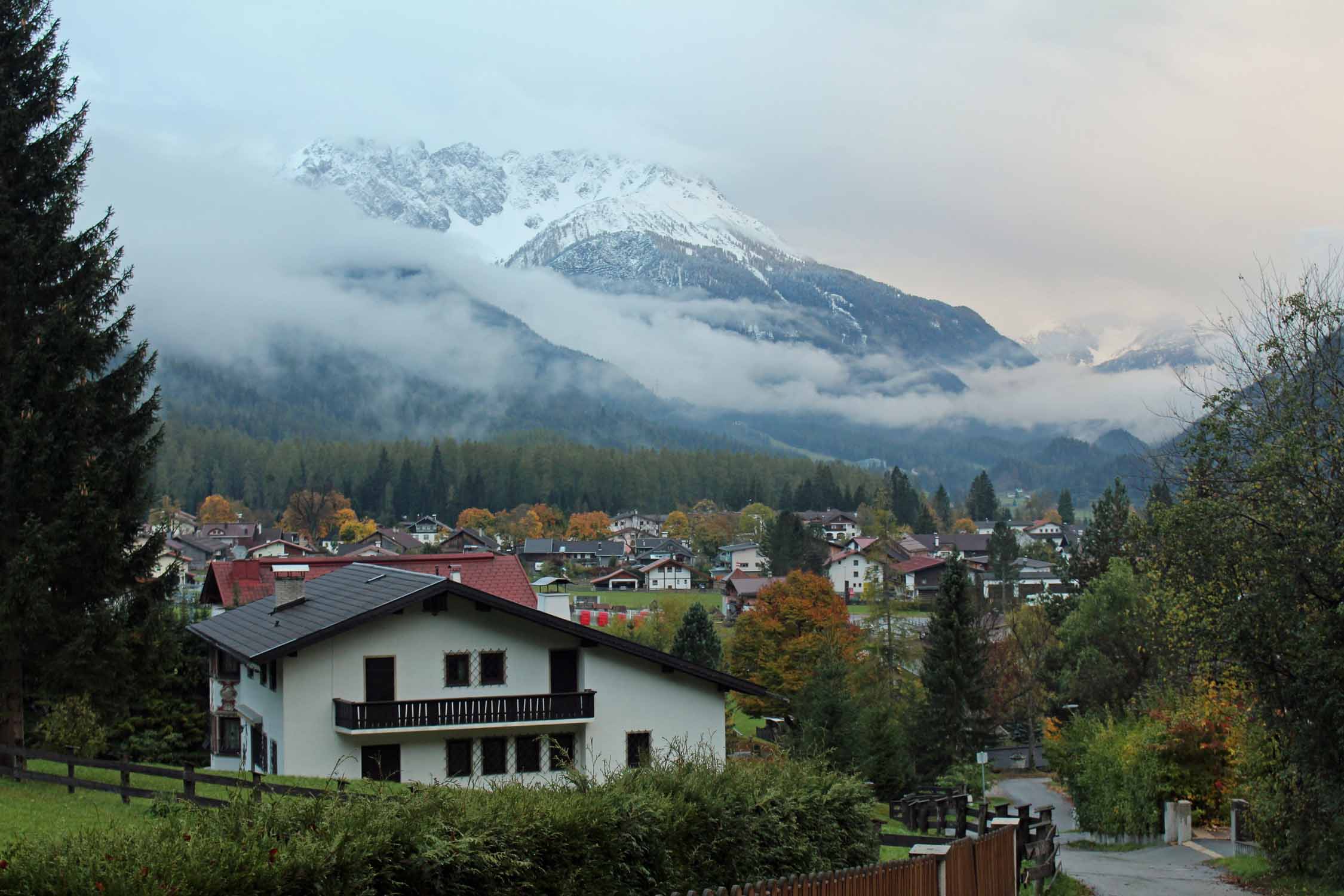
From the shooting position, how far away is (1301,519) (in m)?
19.1

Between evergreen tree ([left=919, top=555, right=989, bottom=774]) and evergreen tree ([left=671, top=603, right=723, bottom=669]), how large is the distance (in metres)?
14.6

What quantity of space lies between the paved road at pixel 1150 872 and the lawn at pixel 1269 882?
343 millimetres

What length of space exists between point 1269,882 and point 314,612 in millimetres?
22271

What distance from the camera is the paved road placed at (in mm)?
19688

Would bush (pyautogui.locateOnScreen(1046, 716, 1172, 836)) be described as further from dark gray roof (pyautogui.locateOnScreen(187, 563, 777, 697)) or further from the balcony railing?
the balcony railing

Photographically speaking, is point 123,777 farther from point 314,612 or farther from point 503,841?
point 503,841

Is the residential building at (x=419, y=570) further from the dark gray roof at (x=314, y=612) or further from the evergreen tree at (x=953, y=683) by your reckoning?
the evergreen tree at (x=953, y=683)

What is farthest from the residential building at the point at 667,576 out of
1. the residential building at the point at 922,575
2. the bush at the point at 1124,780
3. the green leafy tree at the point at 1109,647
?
the bush at the point at 1124,780

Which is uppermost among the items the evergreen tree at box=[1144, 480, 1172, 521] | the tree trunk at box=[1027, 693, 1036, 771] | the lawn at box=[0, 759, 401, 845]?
the evergreen tree at box=[1144, 480, 1172, 521]

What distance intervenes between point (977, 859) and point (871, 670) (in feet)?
182

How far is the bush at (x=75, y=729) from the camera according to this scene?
28141 mm

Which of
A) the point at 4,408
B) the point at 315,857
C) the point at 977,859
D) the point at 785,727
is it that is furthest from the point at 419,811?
the point at 785,727

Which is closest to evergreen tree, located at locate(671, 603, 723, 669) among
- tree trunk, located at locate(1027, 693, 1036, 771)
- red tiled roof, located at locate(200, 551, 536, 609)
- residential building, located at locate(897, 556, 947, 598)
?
tree trunk, located at locate(1027, 693, 1036, 771)

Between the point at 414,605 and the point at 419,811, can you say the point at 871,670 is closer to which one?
the point at 414,605
